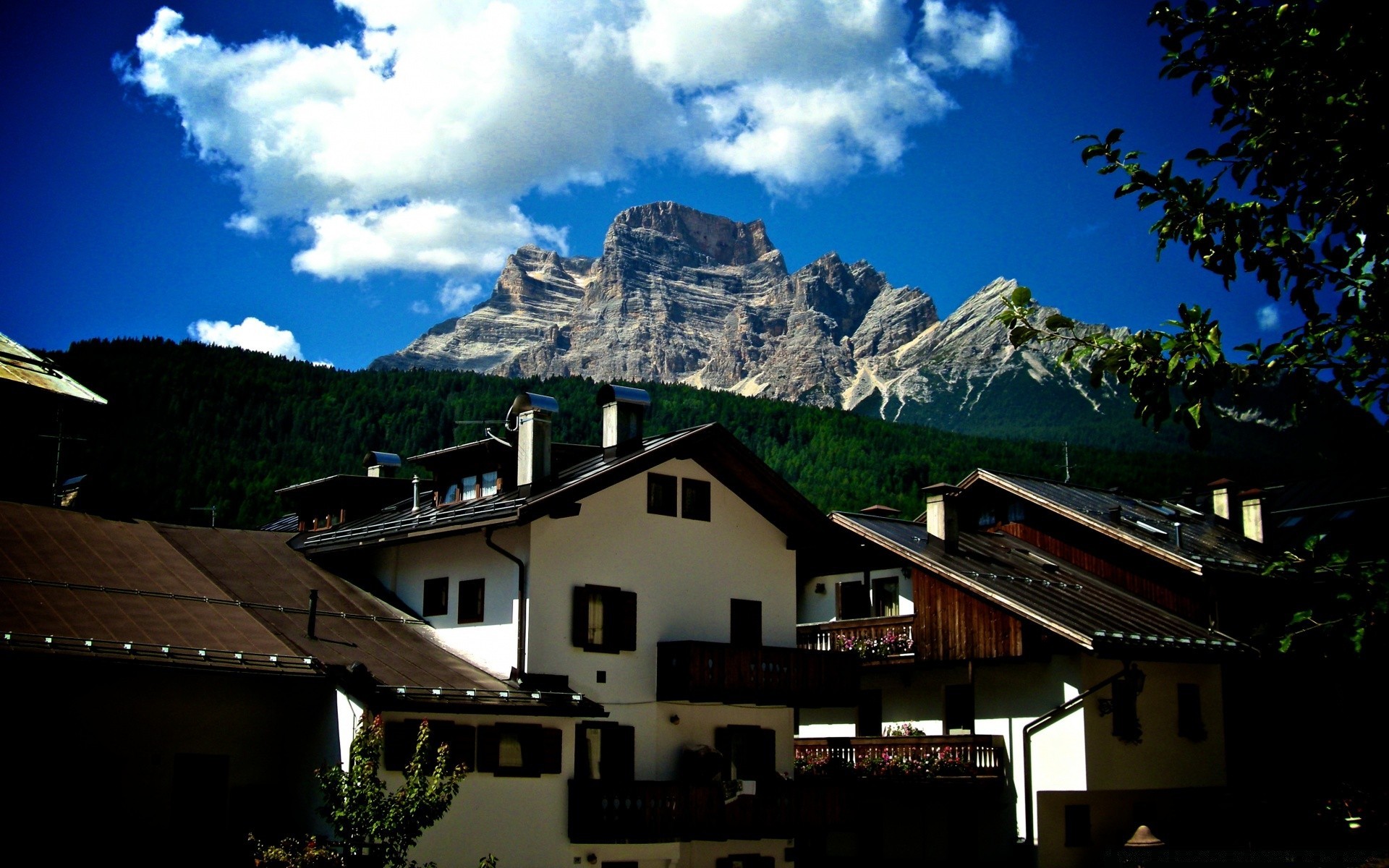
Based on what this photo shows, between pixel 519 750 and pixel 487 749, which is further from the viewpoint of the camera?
pixel 519 750

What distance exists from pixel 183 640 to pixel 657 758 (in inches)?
433

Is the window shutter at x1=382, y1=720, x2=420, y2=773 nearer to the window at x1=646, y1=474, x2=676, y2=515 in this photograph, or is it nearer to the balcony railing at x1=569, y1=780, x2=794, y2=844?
the balcony railing at x1=569, y1=780, x2=794, y2=844

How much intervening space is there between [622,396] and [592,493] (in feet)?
12.6

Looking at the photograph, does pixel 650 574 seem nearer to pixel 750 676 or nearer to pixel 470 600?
pixel 750 676

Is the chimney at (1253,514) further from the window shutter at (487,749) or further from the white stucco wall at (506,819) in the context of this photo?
the window shutter at (487,749)

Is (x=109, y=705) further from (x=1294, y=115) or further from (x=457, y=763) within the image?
(x=1294, y=115)

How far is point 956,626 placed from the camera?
35188 millimetres

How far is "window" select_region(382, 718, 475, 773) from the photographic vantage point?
23.8 meters

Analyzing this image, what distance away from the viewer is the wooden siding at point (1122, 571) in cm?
3828

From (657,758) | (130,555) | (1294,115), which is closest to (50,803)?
(130,555)

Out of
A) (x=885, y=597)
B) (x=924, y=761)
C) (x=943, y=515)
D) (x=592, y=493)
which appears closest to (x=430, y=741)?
(x=592, y=493)

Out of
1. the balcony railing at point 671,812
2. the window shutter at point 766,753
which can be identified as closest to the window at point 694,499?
the window shutter at point 766,753

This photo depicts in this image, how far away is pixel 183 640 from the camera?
76.0 feet

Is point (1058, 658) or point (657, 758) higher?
point (1058, 658)
